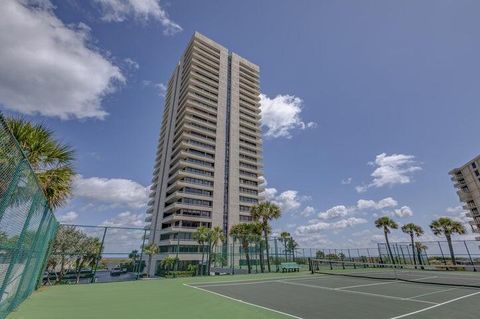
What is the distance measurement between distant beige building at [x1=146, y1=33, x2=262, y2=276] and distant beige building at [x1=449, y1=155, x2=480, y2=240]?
65532 mm

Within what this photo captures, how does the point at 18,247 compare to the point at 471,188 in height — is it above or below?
below

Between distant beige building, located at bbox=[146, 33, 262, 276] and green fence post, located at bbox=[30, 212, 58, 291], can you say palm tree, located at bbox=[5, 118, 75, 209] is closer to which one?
green fence post, located at bbox=[30, 212, 58, 291]

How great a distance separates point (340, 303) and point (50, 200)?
11387mm

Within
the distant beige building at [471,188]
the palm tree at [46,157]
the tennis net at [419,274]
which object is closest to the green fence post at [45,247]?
the palm tree at [46,157]

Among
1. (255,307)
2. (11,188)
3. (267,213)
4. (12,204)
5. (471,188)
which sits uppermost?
(471,188)

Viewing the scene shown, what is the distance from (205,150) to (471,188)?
8365 cm

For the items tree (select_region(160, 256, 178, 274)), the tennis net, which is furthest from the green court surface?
tree (select_region(160, 256, 178, 274))

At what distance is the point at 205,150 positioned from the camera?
233 ft

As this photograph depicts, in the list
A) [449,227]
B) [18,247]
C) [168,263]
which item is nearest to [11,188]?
[18,247]

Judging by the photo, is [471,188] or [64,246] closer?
[64,246]

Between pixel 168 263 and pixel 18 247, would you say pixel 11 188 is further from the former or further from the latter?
pixel 168 263

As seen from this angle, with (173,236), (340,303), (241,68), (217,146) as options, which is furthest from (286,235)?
(241,68)

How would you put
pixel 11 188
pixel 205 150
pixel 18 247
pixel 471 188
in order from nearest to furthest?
pixel 11 188, pixel 18 247, pixel 205 150, pixel 471 188

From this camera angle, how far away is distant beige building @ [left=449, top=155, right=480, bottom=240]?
233ft
